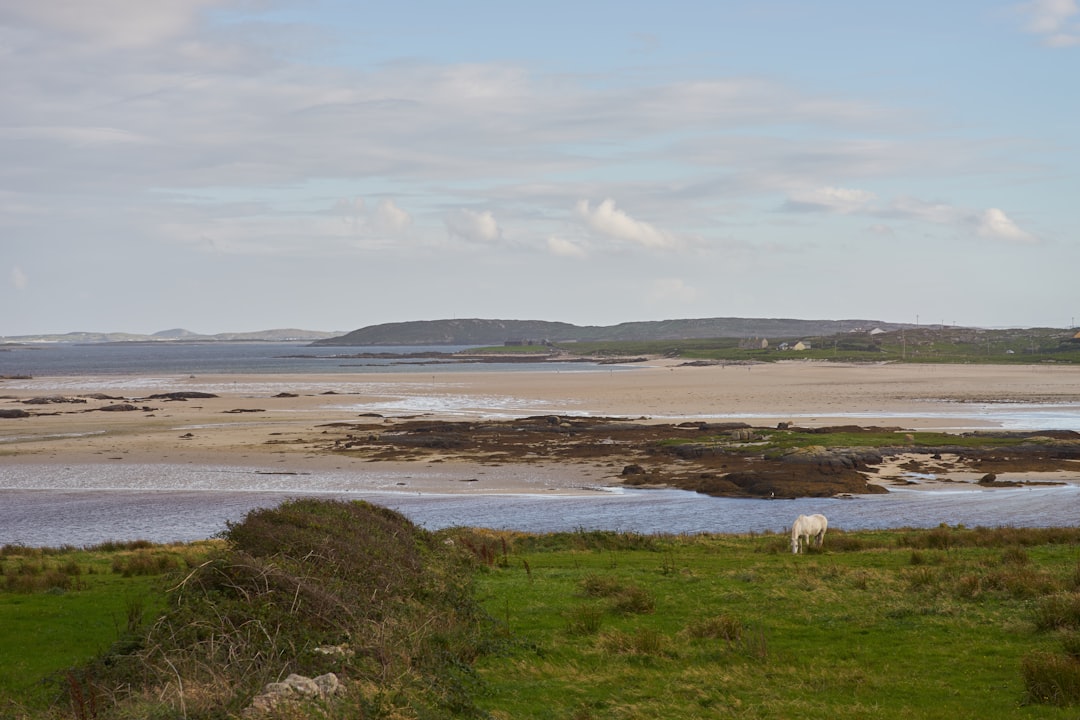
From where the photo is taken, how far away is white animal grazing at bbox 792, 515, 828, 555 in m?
25.5

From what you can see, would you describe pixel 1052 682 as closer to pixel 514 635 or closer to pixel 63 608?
pixel 514 635

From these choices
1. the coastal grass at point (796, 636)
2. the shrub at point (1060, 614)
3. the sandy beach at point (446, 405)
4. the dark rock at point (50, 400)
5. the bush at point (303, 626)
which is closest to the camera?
the bush at point (303, 626)

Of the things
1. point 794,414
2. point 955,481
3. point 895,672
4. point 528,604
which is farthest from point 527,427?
point 895,672

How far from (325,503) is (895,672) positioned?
9.57 m

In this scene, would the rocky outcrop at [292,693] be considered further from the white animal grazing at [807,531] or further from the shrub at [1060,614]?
the white animal grazing at [807,531]

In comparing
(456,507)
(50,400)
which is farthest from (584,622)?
(50,400)

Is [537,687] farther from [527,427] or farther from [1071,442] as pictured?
[527,427]

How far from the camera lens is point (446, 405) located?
88562 mm

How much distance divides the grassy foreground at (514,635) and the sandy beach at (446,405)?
27.3 metres

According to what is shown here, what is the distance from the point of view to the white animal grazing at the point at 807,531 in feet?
83.5

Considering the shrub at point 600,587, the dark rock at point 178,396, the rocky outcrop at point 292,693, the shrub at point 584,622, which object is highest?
the rocky outcrop at point 292,693

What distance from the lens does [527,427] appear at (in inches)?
2653

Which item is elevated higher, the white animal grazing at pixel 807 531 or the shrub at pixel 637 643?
the shrub at pixel 637 643

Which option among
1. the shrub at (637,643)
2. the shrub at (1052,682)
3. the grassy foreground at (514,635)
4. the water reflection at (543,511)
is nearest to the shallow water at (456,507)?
the water reflection at (543,511)
